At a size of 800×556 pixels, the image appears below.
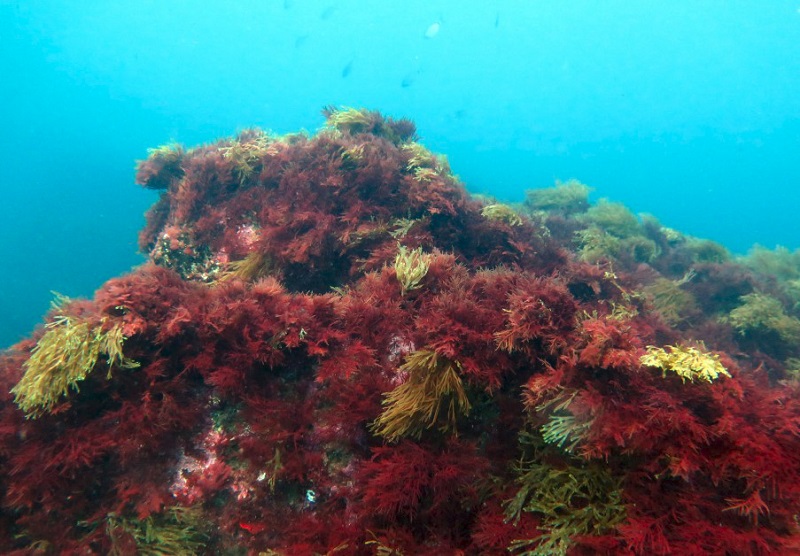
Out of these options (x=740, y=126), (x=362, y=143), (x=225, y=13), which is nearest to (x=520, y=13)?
(x=740, y=126)

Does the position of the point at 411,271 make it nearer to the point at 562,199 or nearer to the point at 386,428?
the point at 386,428

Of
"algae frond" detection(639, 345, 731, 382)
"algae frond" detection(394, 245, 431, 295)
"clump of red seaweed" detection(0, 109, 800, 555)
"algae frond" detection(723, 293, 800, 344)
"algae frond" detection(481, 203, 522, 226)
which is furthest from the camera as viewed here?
"algae frond" detection(723, 293, 800, 344)

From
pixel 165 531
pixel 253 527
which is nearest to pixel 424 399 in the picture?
pixel 253 527

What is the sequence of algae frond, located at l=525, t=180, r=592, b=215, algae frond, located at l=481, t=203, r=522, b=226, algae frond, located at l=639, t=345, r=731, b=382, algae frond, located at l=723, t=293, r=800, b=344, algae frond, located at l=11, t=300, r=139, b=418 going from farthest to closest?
algae frond, located at l=525, t=180, r=592, b=215, algae frond, located at l=723, t=293, r=800, b=344, algae frond, located at l=481, t=203, r=522, b=226, algae frond, located at l=11, t=300, r=139, b=418, algae frond, located at l=639, t=345, r=731, b=382

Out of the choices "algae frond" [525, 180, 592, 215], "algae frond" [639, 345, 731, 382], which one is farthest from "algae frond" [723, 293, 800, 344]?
"algae frond" [525, 180, 592, 215]

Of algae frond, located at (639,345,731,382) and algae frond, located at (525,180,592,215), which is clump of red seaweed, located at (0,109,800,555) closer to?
algae frond, located at (639,345,731,382)

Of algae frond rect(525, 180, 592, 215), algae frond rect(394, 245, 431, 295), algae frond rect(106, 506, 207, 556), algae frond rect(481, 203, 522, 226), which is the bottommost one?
algae frond rect(106, 506, 207, 556)

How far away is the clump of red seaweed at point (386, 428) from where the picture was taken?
2812 millimetres

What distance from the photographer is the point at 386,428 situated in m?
3.48

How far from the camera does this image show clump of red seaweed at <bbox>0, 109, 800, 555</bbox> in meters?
2.81

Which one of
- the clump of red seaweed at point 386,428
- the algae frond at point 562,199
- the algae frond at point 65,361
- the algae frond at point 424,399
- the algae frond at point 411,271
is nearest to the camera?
the clump of red seaweed at point 386,428

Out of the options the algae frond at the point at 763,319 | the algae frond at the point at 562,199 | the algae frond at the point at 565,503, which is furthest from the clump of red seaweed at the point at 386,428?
the algae frond at the point at 562,199

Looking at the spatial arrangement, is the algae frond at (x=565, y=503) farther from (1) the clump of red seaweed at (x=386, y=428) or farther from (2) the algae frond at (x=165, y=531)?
(2) the algae frond at (x=165, y=531)

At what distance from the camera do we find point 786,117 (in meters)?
130
